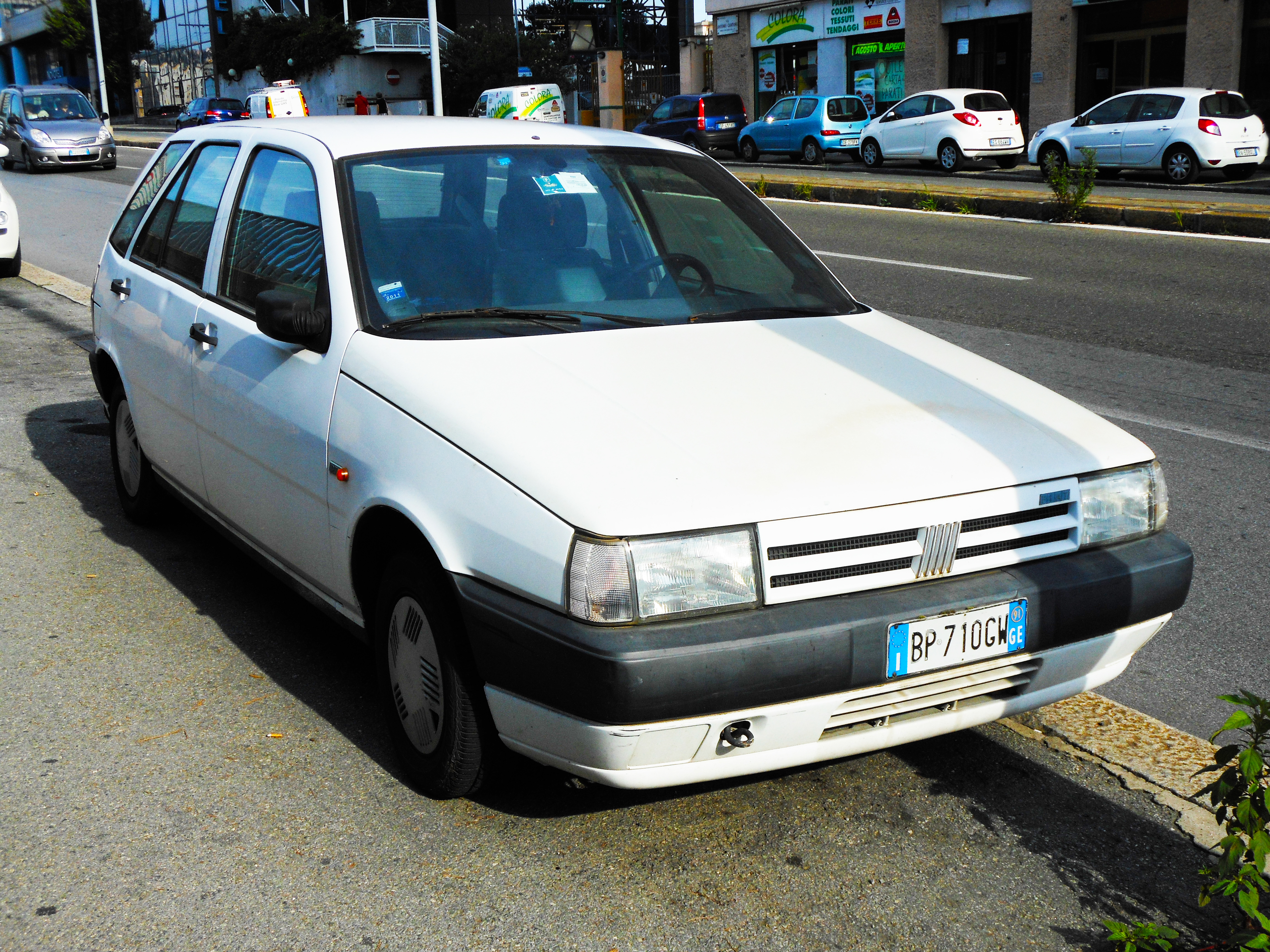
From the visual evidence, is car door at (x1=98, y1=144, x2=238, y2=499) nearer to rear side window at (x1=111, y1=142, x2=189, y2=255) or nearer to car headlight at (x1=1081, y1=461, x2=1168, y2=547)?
rear side window at (x1=111, y1=142, x2=189, y2=255)

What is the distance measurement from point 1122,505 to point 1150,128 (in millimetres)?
20004

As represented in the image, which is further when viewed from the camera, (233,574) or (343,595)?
(233,574)

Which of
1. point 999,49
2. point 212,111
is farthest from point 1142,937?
point 212,111

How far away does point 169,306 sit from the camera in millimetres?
4496

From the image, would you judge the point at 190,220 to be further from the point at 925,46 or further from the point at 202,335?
the point at 925,46

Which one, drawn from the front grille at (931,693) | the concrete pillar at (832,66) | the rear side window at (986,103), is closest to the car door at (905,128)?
the rear side window at (986,103)

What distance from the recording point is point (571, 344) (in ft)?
11.0

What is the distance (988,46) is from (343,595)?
32.7m

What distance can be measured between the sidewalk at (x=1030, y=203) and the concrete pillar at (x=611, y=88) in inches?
858

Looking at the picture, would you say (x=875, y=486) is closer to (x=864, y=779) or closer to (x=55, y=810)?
(x=864, y=779)

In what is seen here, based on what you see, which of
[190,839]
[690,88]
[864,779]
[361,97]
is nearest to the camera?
[190,839]

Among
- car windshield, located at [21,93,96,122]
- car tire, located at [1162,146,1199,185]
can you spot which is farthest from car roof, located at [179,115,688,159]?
car windshield, located at [21,93,96,122]

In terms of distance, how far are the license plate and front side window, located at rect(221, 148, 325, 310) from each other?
186 centimetres

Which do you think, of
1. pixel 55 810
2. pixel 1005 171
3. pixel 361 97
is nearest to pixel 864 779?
pixel 55 810
